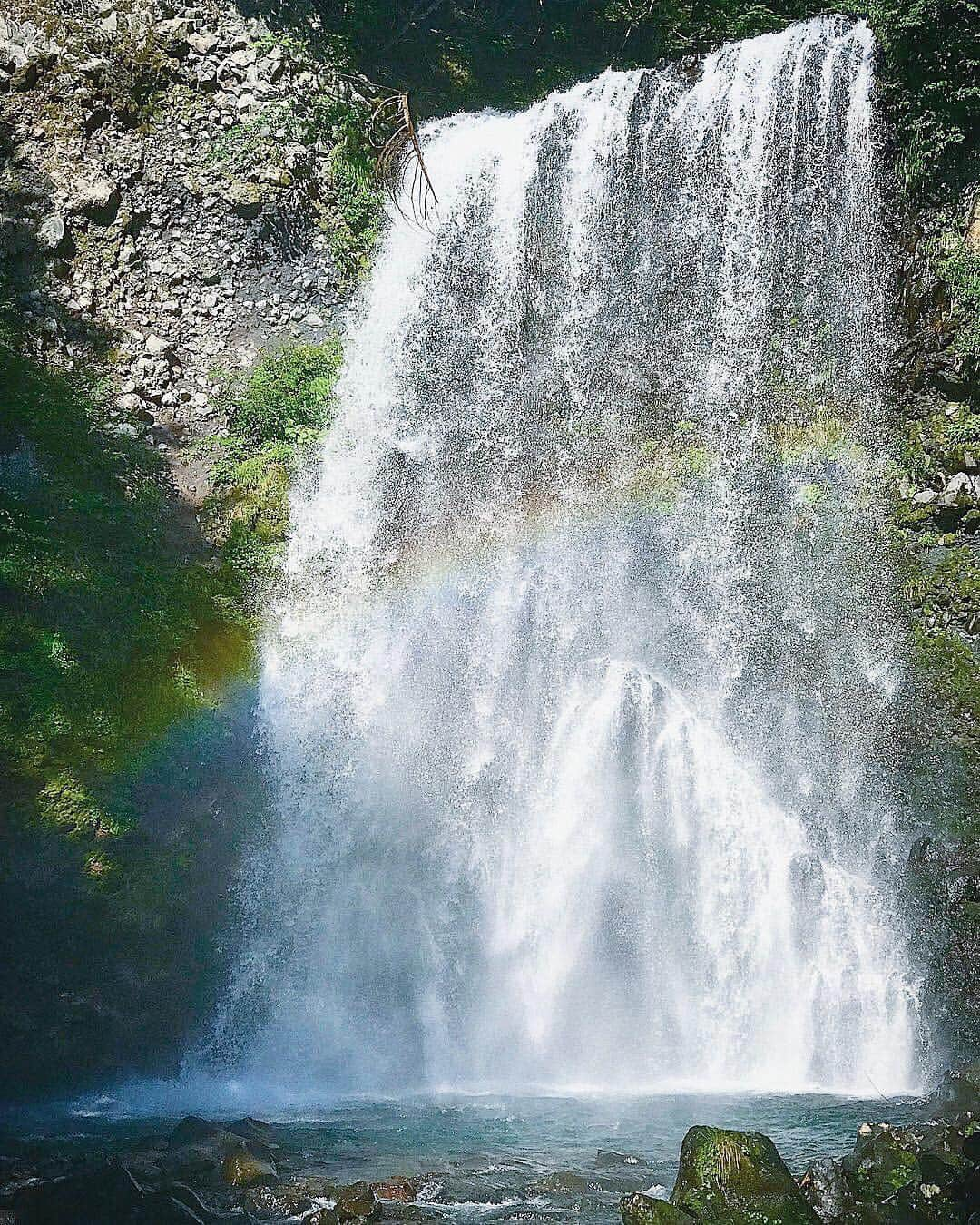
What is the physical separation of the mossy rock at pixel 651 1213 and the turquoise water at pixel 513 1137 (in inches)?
38.9

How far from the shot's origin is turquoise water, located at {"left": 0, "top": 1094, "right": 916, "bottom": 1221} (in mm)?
7113

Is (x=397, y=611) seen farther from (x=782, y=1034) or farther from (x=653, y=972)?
(x=782, y=1034)

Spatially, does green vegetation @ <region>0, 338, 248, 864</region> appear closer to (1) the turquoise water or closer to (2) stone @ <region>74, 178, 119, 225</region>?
(2) stone @ <region>74, 178, 119, 225</region>

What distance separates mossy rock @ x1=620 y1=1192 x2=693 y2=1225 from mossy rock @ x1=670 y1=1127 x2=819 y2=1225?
101 mm

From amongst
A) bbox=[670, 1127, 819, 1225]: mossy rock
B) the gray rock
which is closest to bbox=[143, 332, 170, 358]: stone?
the gray rock

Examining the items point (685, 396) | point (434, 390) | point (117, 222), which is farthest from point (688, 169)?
point (117, 222)

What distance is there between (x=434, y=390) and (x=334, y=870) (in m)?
6.41

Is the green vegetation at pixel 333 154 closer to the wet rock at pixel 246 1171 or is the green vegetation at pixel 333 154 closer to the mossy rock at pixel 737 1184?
the wet rock at pixel 246 1171

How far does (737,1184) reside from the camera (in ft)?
Answer: 18.9

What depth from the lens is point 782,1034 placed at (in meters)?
10.1

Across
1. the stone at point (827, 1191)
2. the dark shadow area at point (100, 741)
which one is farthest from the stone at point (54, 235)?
the stone at point (827, 1191)

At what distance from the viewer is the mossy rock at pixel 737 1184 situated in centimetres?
560

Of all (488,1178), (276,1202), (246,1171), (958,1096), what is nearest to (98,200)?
(246,1171)

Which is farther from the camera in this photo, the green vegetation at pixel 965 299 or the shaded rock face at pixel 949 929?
the green vegetation at pixel 965 299
